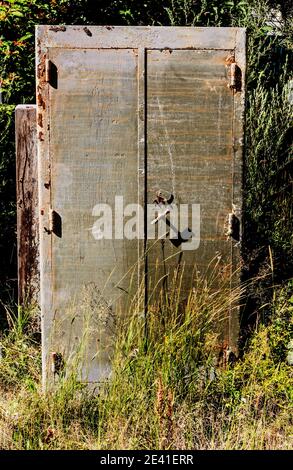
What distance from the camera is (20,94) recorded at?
5.73 metres

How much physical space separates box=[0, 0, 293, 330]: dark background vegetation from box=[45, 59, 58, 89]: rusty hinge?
53.4 inches

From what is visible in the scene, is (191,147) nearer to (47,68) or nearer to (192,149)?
(192,149)

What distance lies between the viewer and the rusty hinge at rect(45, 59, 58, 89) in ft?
12.6

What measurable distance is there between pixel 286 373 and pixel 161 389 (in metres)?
0.99

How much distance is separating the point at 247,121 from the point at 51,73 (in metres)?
2.27

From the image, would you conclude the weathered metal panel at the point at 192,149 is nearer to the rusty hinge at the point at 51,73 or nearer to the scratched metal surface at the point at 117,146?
the scratched metal surface at the point at 117,146

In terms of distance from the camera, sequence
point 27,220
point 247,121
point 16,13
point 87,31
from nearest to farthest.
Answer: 1. point 87,31
2. point 27,220
3. point 16,13
4. point 247,121

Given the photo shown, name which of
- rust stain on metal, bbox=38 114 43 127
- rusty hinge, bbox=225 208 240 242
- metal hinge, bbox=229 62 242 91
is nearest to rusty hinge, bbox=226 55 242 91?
metal hinge, bbox=229 62 242 91

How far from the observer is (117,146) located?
393cm

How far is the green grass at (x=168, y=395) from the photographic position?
3.41 metres

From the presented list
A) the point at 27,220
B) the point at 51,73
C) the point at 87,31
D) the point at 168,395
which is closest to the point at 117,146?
the point at 51,73

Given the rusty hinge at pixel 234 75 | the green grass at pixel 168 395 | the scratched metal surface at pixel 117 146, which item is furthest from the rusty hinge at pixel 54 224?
the rusty hinge at pixel 234 75
